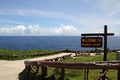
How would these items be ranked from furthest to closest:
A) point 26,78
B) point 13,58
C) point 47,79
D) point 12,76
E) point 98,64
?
point 13,58, point 12,76, point 26,78, point 47,79, point 98,64

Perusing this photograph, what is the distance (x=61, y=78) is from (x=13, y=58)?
2087 cm

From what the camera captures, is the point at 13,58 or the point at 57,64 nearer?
the point at 57,64

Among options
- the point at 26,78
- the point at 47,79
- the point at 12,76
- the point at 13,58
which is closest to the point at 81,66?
the point at 47,79

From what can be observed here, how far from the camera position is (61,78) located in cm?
1634

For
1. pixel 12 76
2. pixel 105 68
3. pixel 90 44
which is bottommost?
pixel 12 76

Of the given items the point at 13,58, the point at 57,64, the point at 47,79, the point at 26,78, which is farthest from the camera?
the point at 13,58

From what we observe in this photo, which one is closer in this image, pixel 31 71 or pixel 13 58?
pixel 31 71

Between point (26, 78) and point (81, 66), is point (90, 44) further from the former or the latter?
point (26, 78)

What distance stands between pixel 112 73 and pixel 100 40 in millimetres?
3410

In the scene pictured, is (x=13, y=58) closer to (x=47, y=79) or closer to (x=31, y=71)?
(x=31, y=71)

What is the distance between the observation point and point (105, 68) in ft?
Answer: 46.7

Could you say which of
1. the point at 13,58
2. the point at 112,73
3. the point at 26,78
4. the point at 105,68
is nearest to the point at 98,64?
the point at 105,68

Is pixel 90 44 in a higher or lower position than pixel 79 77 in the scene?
higher

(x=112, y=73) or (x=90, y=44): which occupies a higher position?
(x=90, y=44)
